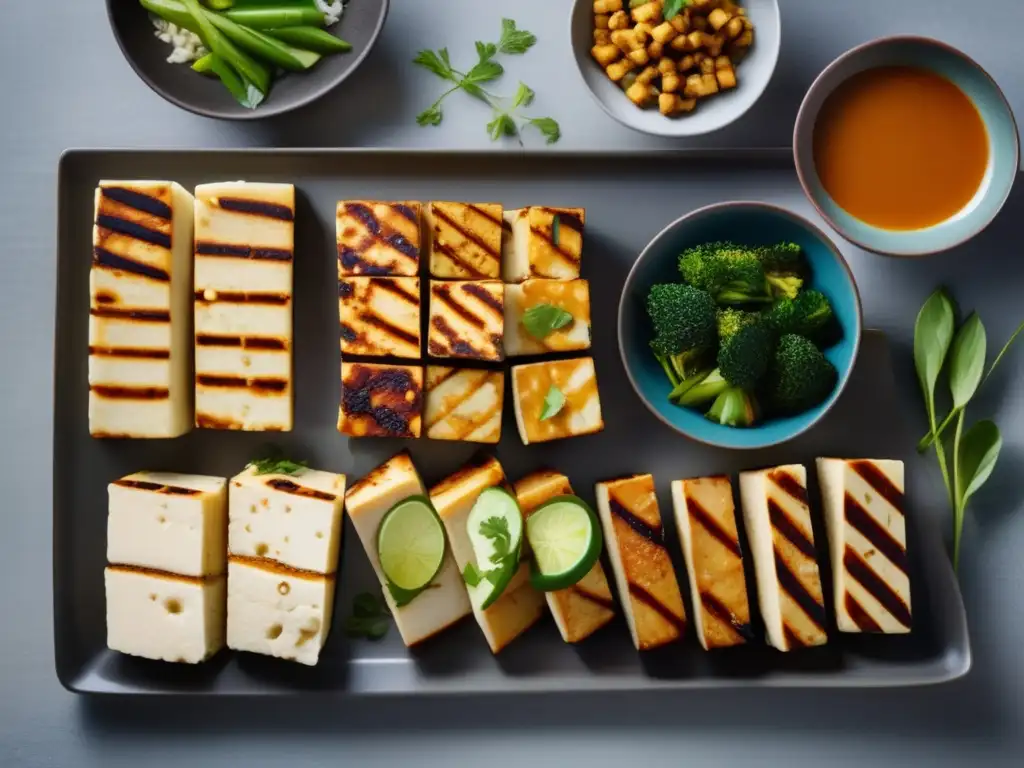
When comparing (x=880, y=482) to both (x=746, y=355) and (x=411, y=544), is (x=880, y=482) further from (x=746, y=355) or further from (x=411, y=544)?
(x=411, y=544)

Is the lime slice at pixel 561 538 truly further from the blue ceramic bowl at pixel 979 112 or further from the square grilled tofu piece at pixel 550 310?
the blue ceramic bowl at pixel 979 112

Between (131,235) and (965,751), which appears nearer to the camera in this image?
(131,235)

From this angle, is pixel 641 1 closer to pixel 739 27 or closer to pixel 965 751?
pixel 739 27

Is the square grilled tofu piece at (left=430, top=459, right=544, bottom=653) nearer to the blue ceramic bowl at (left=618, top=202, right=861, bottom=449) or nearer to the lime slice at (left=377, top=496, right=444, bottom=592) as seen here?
the lime slice at (left=377, top=496, right=444, bottom=592)

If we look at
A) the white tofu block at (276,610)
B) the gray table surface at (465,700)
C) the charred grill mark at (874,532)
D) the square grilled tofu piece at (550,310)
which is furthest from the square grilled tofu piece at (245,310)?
the charred grill mark at (874,532)

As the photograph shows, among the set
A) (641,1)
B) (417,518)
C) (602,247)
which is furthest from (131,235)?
(641,1)
